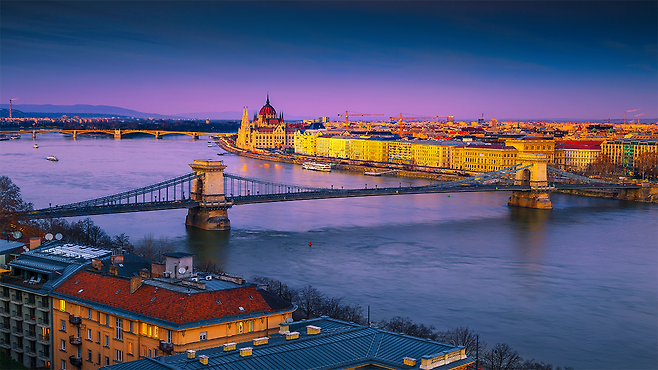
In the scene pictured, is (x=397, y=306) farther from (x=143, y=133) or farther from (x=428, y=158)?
(x=143, y=133)

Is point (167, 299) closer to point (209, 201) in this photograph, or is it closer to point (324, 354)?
point (324, 354)

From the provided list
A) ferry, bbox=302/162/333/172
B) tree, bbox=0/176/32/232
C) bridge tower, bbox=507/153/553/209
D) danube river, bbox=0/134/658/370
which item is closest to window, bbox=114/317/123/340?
danube river, bbox=0/134/658/370

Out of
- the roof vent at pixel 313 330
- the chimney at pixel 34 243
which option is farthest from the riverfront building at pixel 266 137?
the roof vent at pixel 313 330

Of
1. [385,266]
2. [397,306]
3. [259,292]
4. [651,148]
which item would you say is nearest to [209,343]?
[259,292]

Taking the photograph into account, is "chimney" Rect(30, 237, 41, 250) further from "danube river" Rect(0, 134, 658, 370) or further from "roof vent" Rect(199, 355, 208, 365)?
"roof vent" Rect(199, 355, 208, 365)

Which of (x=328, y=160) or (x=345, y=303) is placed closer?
(x=345, y=303)
